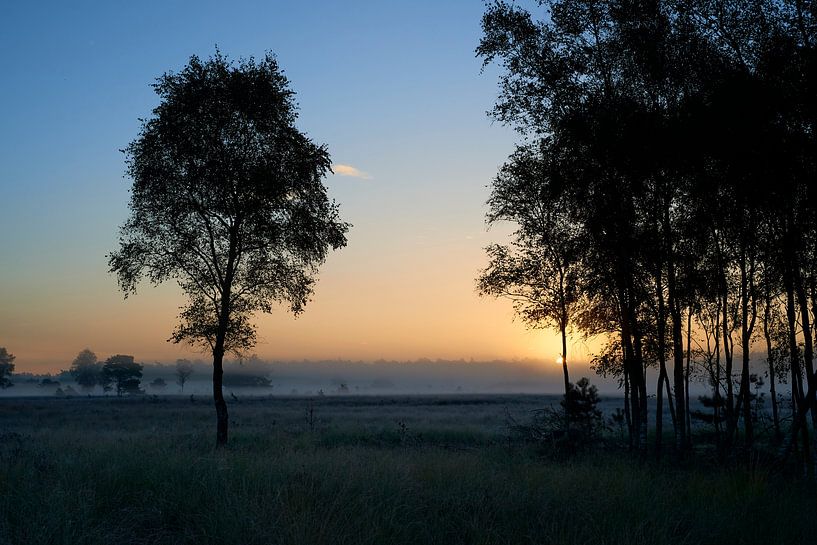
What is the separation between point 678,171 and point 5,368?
16722 cm

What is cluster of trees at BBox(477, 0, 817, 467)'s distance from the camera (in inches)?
584

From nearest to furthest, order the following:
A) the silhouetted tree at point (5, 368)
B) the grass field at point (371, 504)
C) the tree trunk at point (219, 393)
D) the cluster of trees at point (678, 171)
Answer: the grass field at point (371, 504) < the cluster of trees at point (678, 171) < the tree trunk at point (219, 393) < the silhouetted tree at point (5, 368)

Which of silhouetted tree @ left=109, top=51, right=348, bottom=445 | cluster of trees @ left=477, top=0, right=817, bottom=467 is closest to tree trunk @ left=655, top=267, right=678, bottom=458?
cluster of trees @ left=477, top=0, right=817, bottom=467

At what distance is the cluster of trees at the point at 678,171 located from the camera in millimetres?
14836

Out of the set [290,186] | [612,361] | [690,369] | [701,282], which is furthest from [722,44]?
[290,186]

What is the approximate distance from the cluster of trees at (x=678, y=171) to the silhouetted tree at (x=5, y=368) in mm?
150000

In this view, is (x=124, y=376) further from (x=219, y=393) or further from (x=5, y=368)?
(x=219, y=393)

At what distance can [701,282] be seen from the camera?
738 inches

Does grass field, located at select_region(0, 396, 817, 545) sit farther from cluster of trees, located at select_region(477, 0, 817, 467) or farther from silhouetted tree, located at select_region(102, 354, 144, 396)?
silhouetted tree, located at select_region(102, 354, 144, 396)

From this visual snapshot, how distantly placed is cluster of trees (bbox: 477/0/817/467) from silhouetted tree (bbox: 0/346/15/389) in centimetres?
15000

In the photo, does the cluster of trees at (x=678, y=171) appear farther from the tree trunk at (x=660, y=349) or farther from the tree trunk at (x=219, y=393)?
the tree trunk at (x=219, y=393)

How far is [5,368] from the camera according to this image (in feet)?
488

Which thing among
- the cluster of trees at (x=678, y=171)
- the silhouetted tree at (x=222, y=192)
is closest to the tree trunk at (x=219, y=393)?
the silhouetted tree at (x=222, y=192)

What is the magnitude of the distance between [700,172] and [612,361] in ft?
23.2
